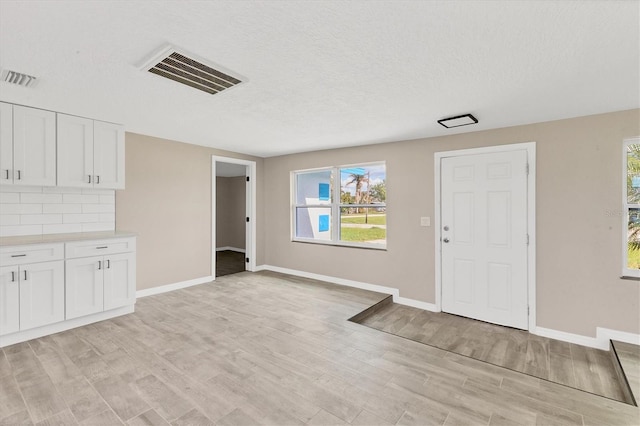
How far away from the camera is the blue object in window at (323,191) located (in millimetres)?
5422

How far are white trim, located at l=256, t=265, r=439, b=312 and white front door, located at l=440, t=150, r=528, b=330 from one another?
0.34m

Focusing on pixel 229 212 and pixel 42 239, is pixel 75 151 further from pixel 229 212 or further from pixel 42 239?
pixel 229 212

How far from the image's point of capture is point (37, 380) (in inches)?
87.2

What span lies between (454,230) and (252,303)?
2889 millimetres

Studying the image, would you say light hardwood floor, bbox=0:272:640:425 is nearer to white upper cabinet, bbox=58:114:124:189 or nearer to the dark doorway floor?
white upper cabinet, bbox=58:114:124:189

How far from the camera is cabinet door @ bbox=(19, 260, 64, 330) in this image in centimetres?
280

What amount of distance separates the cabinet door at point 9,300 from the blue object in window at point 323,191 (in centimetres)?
407

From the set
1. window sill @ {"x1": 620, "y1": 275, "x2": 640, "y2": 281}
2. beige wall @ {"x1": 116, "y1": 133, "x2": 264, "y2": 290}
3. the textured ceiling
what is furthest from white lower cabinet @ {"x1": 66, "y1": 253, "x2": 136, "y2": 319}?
window sill @ {"x1": 620, "y1": 275, "x2": 640, "y2": 281}

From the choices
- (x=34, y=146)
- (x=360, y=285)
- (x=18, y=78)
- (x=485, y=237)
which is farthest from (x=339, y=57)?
(x=360, y=285)

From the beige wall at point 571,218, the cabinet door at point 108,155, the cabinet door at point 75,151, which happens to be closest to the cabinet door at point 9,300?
the cabinet door at point 75,151

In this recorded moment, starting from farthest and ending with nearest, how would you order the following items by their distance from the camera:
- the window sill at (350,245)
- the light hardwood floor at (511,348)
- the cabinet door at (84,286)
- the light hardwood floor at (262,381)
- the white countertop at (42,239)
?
1. the window sill at (350,245)
2. the cabinet door at (84,286)
3. the white countertop at (42,239)
4. the light hardwood floor at (511,348)
5. the light hardwood floor at (262,381)

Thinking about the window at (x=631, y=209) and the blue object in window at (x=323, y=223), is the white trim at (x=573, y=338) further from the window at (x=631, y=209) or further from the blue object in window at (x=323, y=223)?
the blue object in window at (x=323, y=223)

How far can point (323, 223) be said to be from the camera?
5469 mm

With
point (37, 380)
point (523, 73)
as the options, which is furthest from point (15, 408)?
point (523, 73)
